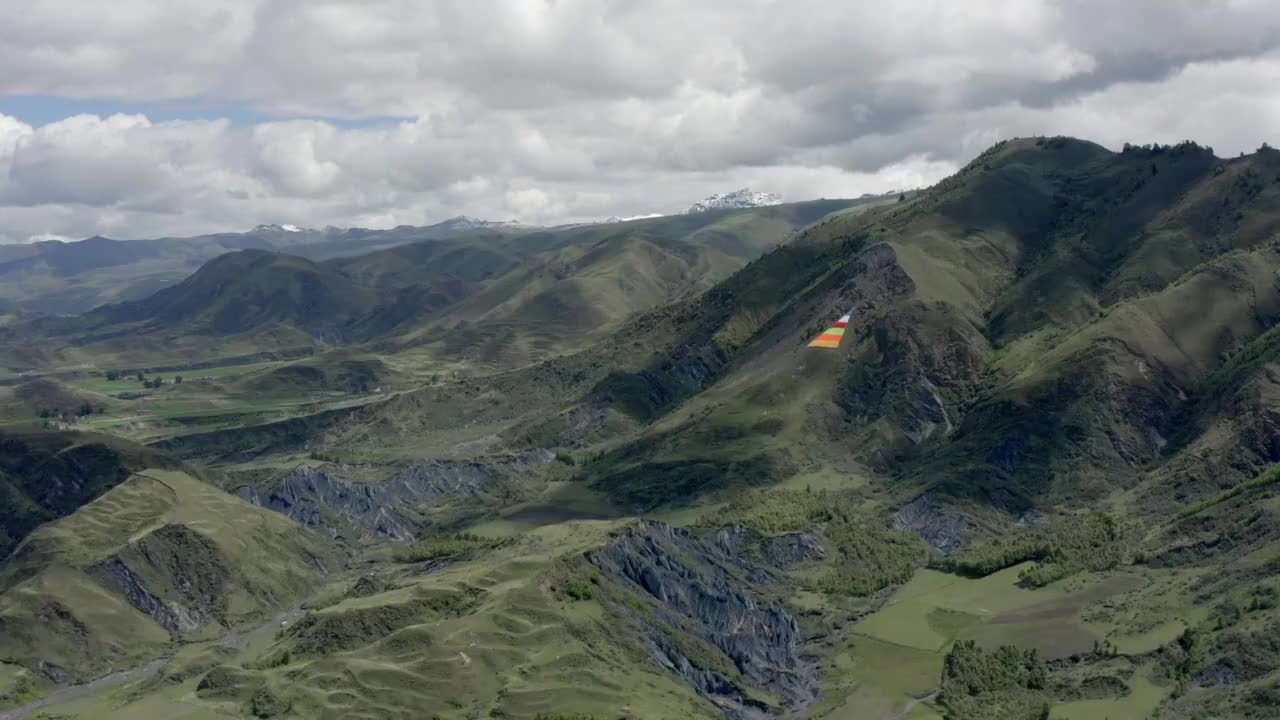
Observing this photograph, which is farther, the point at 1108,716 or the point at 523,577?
the point at 523,577

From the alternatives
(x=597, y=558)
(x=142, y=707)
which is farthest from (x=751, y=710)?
(x=142, y=707)

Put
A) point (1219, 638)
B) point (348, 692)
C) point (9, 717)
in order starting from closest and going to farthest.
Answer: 1. point (348, 692)
2. point (1219, 638)
3. point (9, 717)

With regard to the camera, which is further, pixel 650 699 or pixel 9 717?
pixel 9 717

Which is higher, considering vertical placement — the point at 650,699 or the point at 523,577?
the point at 523,577

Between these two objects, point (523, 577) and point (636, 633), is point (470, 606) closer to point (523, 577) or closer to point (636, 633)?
point (523, 577)

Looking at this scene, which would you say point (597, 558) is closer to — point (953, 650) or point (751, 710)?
point (751, 710)

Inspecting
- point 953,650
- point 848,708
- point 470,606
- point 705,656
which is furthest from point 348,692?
point 953,650

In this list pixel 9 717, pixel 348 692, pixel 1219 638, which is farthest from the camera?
pixel 9 717

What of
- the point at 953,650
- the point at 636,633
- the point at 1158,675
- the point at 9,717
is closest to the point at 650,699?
the point at 636,633

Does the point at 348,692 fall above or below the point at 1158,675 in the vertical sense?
above
